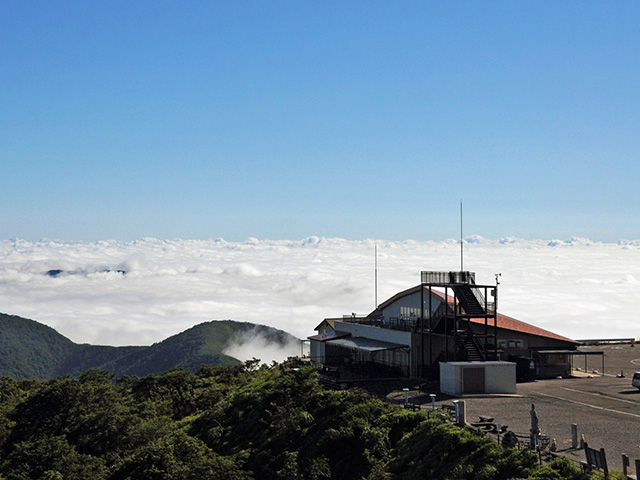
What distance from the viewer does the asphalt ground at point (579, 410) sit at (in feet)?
79.9

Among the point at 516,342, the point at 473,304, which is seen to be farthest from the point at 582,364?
the point at 473,304

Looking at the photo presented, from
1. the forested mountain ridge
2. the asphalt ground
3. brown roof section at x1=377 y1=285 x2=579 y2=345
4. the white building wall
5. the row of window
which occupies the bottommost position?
the forested mountain ridge

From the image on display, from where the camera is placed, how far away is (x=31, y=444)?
34.5 meters

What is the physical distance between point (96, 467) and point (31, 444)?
16.1 feet

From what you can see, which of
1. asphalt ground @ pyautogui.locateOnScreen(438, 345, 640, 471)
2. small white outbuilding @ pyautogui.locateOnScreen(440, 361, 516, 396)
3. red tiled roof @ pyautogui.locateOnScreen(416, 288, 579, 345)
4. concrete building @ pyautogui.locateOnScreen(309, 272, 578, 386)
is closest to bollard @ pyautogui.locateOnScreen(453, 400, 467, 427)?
asphalt ground @ pyautogui.locateOnScreen(438, 345, 640, 471)

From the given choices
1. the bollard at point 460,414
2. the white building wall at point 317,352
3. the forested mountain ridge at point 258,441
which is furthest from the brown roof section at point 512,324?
the bollard at point 460,414

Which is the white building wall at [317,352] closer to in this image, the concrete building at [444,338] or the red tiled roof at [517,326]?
the concrete building at [444,338]

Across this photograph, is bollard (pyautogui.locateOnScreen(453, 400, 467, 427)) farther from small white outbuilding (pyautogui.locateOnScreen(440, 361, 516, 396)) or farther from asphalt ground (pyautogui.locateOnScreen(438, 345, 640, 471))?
small white outbuilding (pyautogui.locateOnScreen(440, 361, 516, 396))

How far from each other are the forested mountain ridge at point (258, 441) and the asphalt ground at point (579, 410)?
343 centimetres

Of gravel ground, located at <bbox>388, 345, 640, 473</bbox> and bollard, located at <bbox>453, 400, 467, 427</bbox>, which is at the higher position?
bollard, located at <bbox>453, 400, 467, 427</bbox>

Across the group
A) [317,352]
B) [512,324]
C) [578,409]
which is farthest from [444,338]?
[317,352]

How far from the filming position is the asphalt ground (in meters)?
24.4

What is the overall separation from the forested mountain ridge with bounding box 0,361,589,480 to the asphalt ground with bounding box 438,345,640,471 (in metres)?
3.43

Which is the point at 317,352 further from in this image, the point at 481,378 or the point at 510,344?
the point at 481,378
